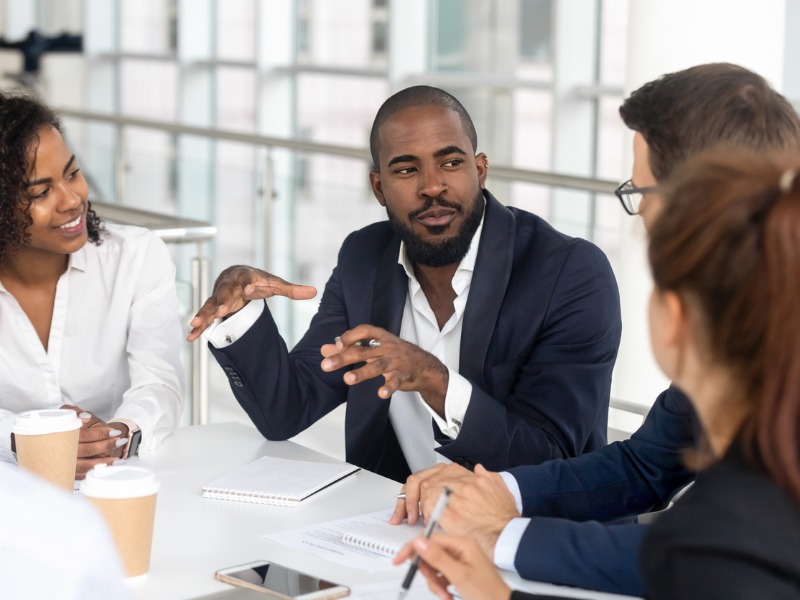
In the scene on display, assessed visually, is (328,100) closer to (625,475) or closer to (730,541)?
(625,475)

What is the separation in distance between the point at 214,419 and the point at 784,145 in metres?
3.44

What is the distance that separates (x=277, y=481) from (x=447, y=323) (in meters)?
0.54

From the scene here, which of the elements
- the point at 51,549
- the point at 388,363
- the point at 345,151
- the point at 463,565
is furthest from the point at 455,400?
the point at 345,151

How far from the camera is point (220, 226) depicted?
707cm

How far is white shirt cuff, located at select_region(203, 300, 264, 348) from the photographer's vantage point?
6.82 ft

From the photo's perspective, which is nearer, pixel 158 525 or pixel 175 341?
pixel 158 525

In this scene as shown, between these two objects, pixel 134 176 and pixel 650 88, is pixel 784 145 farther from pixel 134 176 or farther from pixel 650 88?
pixel 134 176

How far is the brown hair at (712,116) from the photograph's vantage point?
1445mm

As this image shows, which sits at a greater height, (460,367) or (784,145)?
(784,145)

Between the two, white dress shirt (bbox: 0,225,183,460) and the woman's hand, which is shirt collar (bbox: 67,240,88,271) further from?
the woman's hand

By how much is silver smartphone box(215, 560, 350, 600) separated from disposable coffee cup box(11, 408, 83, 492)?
1.16 feet

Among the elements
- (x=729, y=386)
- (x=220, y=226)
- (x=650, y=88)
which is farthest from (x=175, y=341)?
(x=220, y=226)

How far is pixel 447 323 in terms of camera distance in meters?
2.15

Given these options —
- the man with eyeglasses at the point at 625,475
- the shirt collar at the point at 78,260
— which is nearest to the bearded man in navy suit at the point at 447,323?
the man with eyeglasses at the point at 625,475
